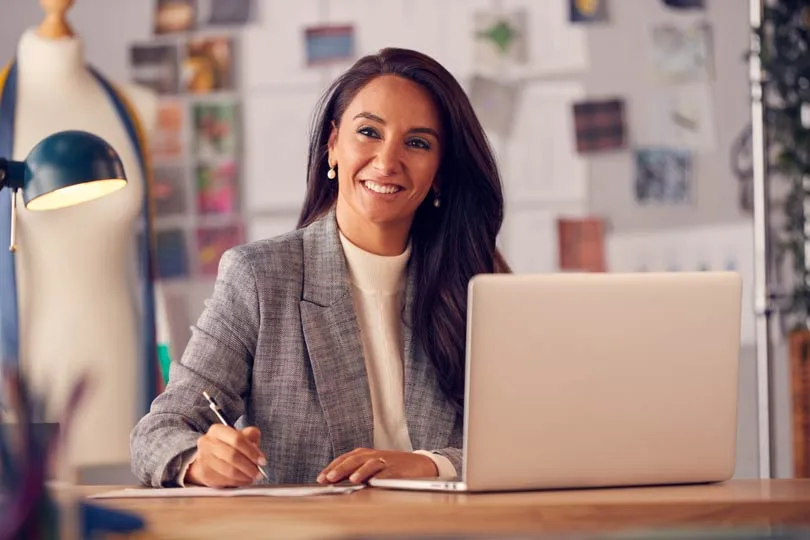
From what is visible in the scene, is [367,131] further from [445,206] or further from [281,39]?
[281,39]

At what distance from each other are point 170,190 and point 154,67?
407mm

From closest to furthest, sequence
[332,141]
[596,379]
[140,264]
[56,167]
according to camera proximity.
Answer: [596,379]
[56,167]
[332,141]
[140,264]

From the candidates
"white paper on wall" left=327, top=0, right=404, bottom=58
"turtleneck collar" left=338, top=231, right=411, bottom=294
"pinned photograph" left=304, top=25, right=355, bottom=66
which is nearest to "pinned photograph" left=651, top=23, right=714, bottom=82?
"white paper on wall" left=327, top=0, right=404, bottom=58

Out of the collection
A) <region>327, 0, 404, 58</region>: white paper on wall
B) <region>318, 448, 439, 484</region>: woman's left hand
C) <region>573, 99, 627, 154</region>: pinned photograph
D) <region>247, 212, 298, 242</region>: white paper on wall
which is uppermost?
<region>327, 0, 404, 58</region>: white paper on wall

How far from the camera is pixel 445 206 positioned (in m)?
2.32

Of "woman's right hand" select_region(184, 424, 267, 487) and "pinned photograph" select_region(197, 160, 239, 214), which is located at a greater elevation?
"pinned photograph" select_region(197, 160, 239, 214)

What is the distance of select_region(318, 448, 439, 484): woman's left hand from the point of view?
61.1 inches

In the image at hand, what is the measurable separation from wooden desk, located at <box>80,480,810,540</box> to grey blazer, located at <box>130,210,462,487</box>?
0.54 m

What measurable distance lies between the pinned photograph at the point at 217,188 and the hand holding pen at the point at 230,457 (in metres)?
2.36

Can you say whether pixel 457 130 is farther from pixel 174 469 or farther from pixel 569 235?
pixel 569 235

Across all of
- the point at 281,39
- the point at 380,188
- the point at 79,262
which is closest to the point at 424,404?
the point at 380,188

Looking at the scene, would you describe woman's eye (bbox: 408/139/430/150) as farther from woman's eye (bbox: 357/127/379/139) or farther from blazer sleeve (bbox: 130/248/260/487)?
blazer sleeve (bbox: 130/248/260/487)

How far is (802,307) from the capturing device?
3283 mm

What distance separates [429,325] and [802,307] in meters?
1.57
